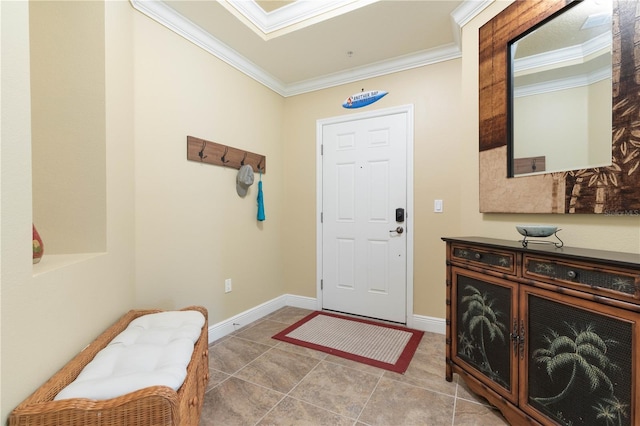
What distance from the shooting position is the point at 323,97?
10.6 ft

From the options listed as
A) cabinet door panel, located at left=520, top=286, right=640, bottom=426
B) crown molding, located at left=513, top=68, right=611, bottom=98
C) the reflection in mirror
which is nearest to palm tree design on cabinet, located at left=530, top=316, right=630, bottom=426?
cabinet door panel, located at left=520, top=286, right=640, bottom=426

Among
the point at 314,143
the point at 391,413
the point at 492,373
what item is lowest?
the point at 391,413

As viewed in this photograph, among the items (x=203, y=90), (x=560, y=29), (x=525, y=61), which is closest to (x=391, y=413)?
→ (x=525, y=61)

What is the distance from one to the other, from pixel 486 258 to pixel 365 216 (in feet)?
4.92

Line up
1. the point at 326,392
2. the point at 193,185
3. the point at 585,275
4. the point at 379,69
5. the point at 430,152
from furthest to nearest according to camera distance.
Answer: the point at 379,69, the point at 430,152, the point at 193,185, the point at 326,392, the point at 585,275

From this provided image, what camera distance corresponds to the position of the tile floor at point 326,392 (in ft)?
5.16

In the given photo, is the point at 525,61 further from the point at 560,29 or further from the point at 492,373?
the point at 492,373

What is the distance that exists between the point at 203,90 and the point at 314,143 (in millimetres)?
1279

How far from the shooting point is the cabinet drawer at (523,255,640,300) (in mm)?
1021

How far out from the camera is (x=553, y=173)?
61.8 inches

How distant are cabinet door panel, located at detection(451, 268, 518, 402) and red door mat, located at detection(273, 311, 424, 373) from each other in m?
0.54

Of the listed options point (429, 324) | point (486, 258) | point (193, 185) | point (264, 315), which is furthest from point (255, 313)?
point (486, 258)

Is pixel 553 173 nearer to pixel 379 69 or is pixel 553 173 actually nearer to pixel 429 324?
pixel 429 324

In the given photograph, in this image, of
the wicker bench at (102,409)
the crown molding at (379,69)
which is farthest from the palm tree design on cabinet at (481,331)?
the crown molding at (379,69)
